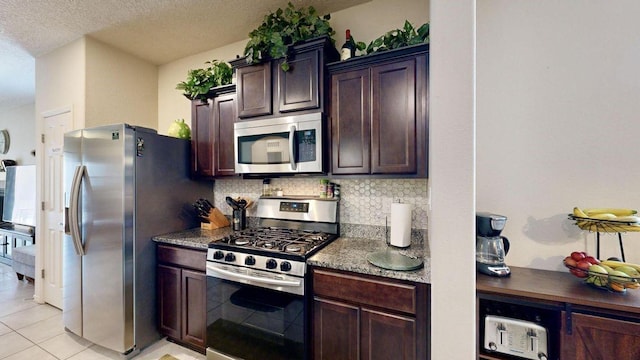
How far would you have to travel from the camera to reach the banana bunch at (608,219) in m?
1.16

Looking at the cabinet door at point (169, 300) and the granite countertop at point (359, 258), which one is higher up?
the granite countertop at point (359, 258)

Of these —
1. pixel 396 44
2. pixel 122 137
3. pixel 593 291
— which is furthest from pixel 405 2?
pixel 122 137

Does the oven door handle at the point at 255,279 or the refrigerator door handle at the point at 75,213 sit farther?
the refrigerator door handle at the point at 75,213

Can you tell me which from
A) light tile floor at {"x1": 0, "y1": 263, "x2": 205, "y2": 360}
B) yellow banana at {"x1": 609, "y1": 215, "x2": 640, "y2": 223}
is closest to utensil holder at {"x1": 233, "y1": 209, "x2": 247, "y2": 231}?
light tile floor at {"x1": 0, "y1": 263, "x2": 205, "y2": 360}

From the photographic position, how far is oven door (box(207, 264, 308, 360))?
1.55 m

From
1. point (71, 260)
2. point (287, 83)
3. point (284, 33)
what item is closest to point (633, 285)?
point (287, 83)

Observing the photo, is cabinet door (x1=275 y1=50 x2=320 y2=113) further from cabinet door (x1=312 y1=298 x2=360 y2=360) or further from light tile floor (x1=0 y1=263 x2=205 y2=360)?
light tile floor (x1=0 y1=263 x2=205 y2=360)

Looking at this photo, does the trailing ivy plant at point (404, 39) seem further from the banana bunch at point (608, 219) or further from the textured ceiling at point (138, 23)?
the banana bunch at point (608, 219)

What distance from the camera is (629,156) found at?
51.7 inches

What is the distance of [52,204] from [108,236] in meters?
1.59

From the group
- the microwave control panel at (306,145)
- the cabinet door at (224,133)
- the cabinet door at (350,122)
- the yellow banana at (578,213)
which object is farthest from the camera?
the cabinet door at (224,133)

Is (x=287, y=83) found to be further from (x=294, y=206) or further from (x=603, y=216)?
(x=603, y=216)

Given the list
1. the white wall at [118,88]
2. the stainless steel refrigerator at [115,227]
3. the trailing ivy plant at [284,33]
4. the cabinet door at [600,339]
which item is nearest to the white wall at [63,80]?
the white wall at [118,88]

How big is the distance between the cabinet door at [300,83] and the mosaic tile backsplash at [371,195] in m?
0.72
